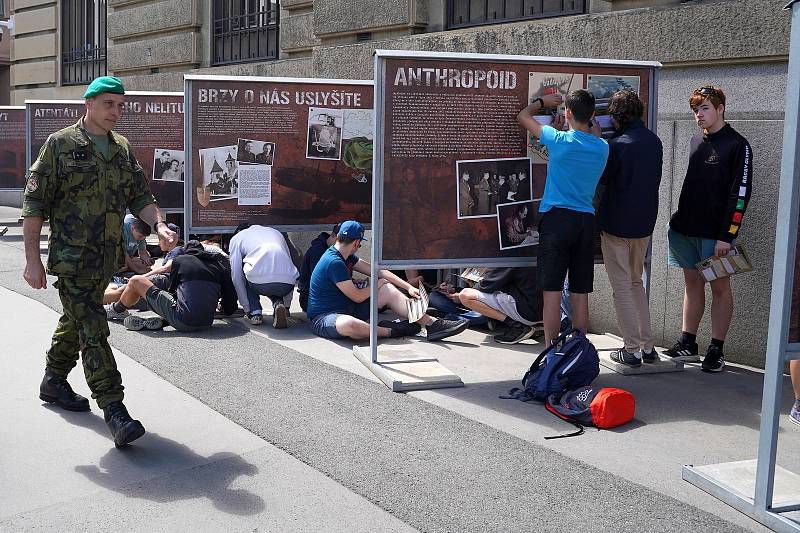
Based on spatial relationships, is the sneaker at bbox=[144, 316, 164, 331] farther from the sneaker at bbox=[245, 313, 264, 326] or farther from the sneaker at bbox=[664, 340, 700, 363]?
the sneaker at bbox=[664, 340, 700, 363]

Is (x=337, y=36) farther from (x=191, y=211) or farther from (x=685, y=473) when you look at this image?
(x=685, y=473)

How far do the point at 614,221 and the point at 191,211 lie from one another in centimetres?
422

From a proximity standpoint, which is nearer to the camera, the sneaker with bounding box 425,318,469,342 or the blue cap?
the blue cap

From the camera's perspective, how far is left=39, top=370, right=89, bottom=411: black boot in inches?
221

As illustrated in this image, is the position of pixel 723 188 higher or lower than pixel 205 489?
higher

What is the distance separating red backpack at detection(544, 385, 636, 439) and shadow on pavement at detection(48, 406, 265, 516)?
1.84 m

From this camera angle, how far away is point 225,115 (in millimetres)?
9039

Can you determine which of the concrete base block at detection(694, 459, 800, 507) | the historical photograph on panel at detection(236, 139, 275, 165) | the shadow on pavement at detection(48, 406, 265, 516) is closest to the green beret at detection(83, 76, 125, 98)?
the shadow on pavement at detection(48, 406, 265, 516)

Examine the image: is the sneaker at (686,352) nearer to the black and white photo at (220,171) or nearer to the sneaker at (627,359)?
the sneaker at (627,359)

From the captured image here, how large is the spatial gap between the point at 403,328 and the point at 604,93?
8.45ft

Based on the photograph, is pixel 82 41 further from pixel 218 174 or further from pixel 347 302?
pixel 347 302

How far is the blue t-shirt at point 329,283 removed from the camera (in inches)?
309

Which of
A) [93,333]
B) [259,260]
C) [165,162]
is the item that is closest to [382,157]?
[259,260]

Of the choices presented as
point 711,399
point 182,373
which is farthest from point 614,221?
point 182,373
